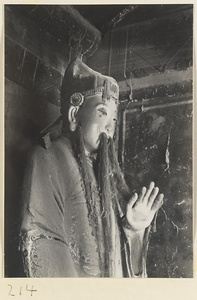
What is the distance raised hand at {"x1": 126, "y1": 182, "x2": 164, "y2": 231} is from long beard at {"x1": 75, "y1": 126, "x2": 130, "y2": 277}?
3 cm

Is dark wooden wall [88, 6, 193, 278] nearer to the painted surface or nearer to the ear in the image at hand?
the painted surface

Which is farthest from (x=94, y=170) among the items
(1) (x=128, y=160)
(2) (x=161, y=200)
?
(2) (x=161, y=200)

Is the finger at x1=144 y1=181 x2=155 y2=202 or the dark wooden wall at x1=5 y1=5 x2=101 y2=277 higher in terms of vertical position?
the dark wooden wall at x1=5 y1=5 x2=101 y2=277

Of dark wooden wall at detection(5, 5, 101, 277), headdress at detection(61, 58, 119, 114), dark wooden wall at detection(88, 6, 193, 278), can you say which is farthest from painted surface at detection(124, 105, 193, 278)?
→ dark wooden wall at detection(5, 5, 101, 277)

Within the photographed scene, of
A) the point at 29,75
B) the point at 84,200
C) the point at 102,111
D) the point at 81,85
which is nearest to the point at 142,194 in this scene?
the point at 84,200

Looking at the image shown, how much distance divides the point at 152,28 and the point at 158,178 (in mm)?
499

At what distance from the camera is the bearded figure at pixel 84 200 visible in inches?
71.6

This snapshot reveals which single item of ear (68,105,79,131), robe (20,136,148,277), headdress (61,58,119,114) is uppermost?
headdress (61,58,119,114)

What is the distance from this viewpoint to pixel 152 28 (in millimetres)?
1985

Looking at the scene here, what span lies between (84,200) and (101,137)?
21cm

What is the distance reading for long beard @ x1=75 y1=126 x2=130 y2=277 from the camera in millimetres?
1888

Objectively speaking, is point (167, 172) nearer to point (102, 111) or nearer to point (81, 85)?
point (102, 111)

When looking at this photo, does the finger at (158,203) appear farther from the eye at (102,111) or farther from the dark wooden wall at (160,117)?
the eye at (102,111)

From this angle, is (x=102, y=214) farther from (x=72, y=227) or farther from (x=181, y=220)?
(x=181, y=220)
